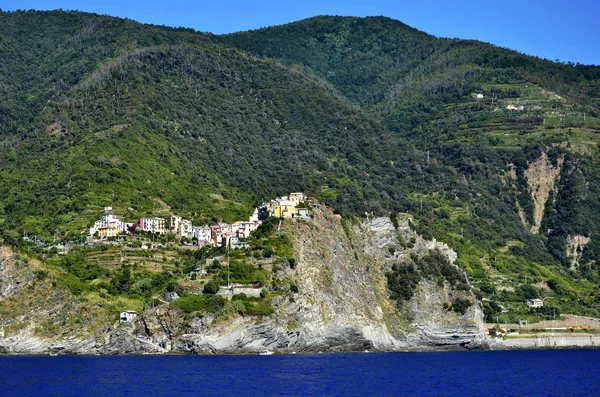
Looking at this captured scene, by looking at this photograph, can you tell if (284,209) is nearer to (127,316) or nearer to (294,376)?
(127,316)

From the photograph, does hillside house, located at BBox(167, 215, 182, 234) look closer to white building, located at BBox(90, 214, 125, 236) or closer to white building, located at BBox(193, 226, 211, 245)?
white building, located at BBox(193, 226, 211, 245)

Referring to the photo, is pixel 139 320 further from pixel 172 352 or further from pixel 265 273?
pixel 265 273

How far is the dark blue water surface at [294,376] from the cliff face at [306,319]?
193 cm

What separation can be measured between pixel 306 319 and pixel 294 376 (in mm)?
23108

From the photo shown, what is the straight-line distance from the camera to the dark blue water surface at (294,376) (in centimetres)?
8994

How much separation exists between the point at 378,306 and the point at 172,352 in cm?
2854

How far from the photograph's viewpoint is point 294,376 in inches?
3920

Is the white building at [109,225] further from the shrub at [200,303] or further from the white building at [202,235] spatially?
the shrub at [200,303]

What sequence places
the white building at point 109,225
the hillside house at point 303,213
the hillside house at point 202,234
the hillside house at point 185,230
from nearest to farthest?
the hillside house at point 303,213 → the white building at point 109,225 → the hillside house at point 202,234 → the hillside house at point 185,230

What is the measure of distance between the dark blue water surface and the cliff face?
193 cm

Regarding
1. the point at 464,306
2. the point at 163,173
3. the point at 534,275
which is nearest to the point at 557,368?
the point at 464,306

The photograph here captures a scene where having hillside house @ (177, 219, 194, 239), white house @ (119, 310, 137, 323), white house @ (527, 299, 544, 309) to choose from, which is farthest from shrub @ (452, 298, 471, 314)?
white house @ (119, 310, 137, 323)

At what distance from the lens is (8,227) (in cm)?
15938

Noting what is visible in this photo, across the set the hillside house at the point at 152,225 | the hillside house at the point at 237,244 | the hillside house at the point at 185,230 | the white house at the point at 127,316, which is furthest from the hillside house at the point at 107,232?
the white house at the point at 127,316
